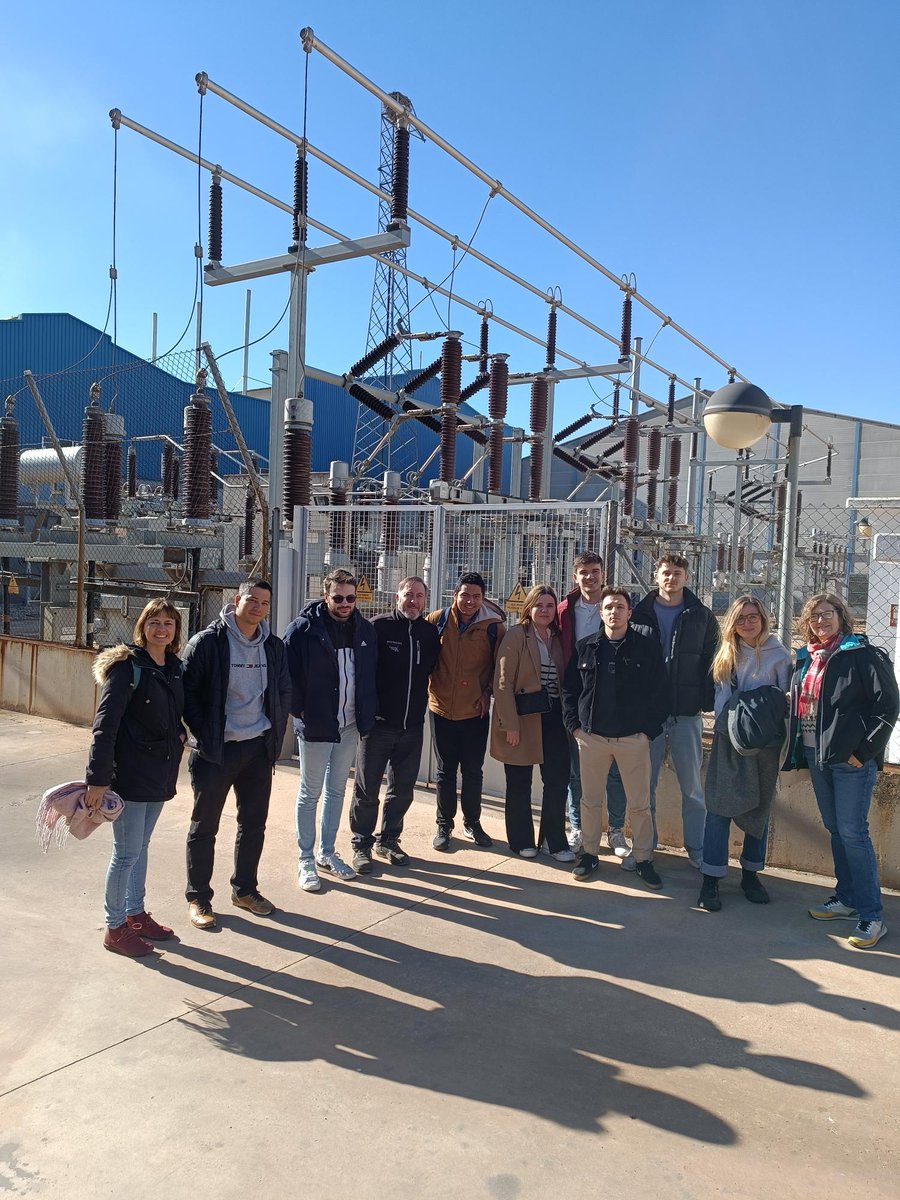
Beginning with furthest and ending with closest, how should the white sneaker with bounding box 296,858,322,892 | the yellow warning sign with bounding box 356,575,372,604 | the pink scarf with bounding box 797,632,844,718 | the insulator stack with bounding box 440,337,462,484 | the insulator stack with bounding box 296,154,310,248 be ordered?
the insulator stack with bounding box 440,337,462,484
the insulator stack with bounding box 296,154,310,248
the yellow warning sign with bounding box 356,575,372,604
the white sneaker with bounding box 296,858,322,892
the pink scarf with bounding box 797,632,844,718

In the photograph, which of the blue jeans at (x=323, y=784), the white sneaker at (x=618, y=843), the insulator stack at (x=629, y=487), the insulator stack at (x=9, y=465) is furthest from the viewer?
the insulator stack at (x=629, y=487)

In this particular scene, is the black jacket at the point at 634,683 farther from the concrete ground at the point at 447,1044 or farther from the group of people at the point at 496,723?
the concrete ground at the point at 447,1044

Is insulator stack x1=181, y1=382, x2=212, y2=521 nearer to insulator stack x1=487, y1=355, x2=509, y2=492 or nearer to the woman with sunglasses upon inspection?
insulator stack x1=487, y1=355, x2=509, y2=492

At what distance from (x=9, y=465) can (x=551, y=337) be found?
25.8ft

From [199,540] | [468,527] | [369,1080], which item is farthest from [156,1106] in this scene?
[199,540]

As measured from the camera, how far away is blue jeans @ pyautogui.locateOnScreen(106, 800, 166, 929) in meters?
4.26

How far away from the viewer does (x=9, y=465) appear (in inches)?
462

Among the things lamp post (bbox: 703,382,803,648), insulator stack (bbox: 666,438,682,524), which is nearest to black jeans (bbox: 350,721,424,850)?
lamp post (bbox: 703,382,803,648)

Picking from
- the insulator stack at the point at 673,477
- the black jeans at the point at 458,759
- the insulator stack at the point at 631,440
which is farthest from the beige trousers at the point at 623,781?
the insulator stack at the point at 673,477

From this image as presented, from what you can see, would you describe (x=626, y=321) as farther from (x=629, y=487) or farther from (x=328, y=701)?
(x=328, y=701)

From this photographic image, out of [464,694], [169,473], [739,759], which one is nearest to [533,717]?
[464,694]

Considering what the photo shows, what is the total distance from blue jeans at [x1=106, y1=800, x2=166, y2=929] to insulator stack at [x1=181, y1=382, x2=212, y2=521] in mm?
4978

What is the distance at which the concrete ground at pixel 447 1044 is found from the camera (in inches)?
111

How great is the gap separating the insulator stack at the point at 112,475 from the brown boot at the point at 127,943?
7.49 m
